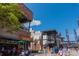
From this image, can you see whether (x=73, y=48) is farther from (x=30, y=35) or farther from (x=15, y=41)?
(x=15, y=41)

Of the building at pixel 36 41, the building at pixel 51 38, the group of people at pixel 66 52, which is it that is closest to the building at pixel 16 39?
the building at pixel 36 41

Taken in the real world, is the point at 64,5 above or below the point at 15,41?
above

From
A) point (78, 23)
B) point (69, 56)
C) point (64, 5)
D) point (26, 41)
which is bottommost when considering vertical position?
A: point (69, 56)

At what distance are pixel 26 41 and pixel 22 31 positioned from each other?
17 cm

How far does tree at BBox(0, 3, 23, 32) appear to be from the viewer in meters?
3.12

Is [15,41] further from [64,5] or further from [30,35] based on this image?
[64,5]

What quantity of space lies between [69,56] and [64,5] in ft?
2.35

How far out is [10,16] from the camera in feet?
10.3

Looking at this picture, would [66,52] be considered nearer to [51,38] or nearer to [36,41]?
[51,38]

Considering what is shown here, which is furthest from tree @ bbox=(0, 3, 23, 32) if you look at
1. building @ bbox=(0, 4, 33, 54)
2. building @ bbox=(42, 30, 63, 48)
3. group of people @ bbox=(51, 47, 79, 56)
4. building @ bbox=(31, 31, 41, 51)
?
group of people @ bbox=(51, 47, 79, 56)

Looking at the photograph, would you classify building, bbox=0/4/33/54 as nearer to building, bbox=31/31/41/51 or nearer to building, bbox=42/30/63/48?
building, bbox=31/31/41/51

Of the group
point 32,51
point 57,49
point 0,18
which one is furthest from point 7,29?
point 57,49

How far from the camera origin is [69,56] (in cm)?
306

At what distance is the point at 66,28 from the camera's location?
313 cm
